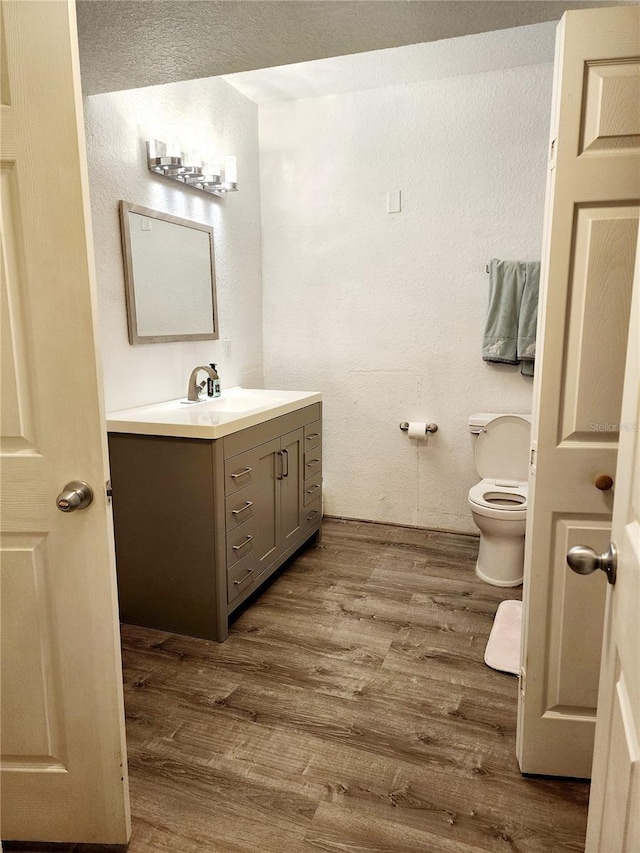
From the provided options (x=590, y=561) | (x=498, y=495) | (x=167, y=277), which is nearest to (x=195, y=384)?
(x=167, y=277)

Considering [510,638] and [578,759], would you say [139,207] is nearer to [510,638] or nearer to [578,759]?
[510,638]

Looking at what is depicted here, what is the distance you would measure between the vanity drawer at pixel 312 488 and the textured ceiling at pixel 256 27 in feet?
6.59

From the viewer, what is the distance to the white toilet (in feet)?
9.47

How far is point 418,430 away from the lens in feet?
11.6

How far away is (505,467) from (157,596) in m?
1.93

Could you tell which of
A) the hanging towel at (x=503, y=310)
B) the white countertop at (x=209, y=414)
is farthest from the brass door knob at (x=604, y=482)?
the hanging towel at (x=503, y=310)

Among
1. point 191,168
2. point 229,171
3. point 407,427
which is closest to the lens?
point 191,168

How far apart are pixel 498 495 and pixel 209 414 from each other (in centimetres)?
156

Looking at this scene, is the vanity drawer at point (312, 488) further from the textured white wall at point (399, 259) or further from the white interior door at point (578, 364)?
the white interior door at point (578, 364)

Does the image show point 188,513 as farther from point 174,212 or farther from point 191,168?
point 191,168

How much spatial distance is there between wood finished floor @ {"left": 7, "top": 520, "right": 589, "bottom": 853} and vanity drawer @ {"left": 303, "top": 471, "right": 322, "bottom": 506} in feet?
1.87

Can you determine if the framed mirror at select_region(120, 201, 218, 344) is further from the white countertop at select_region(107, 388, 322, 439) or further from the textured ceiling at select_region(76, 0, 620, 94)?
the textured ceiling at select_region(76, 0, 620, 94)

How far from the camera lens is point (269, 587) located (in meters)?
2.91

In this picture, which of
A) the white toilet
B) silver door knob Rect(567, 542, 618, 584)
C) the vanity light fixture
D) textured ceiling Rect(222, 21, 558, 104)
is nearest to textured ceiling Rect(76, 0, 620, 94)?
the vanity light fixture
